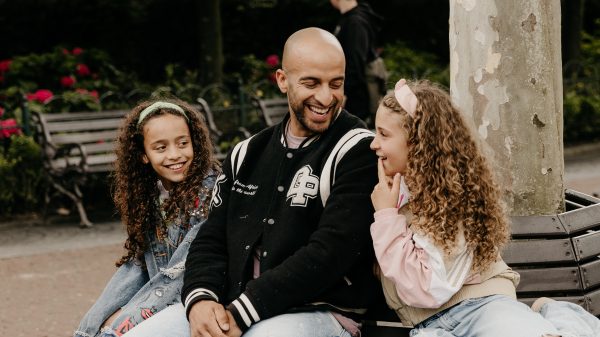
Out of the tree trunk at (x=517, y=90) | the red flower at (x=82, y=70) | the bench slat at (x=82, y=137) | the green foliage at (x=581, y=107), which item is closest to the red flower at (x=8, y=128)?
the bench slat at (x=82, y=137)

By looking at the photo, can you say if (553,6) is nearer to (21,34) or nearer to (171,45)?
(21,34)

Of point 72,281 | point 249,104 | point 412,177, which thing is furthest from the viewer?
point 249,104

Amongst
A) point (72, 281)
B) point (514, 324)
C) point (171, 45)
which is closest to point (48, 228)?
point (72, 281)

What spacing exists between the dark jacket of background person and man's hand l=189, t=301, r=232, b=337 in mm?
5012

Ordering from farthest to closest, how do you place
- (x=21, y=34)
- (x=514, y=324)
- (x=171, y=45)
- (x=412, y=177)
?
(x=171, y=45) → (x=21, y=34) → (x=412, y=177) → (x=514, y=324)

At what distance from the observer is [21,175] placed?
9.27 meters

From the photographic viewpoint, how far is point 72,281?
22.6 ft

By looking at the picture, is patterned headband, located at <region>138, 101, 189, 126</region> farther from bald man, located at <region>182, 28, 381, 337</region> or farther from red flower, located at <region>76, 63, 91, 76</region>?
red flower, located at <region>76, 63, 91, 76</region>

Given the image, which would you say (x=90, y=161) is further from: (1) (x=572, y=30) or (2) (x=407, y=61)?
(1) (x=572, y=30)

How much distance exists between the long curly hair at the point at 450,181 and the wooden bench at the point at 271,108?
24.2 ft

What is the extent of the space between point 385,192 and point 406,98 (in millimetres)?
356

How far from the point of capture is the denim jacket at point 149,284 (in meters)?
3.83

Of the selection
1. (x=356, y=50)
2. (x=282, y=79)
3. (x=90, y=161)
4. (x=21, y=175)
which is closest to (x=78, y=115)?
(x=90, y=161)

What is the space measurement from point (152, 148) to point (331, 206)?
109 cm
